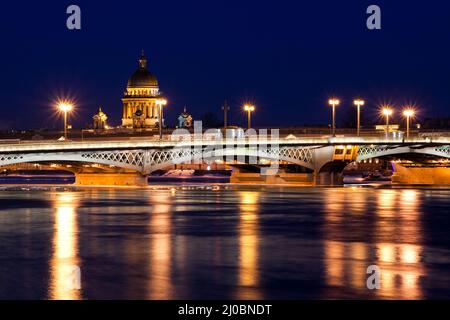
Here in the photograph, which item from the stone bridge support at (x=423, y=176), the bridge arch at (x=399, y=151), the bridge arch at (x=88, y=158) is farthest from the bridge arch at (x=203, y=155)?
the stone bridge support at (x=423, y=176)

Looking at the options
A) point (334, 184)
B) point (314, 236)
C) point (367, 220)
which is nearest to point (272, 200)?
point (367, 220)

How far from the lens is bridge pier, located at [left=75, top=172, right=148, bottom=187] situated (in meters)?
121

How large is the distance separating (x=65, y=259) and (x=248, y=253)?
6.16 meters

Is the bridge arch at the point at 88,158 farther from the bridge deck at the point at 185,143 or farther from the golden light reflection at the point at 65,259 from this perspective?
the golden light reflection at the point at 65,259

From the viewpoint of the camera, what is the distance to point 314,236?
4791cm

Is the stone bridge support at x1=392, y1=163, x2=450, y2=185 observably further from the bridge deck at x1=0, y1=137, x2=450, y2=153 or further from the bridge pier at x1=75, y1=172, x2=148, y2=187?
the bridge pier at x1=75, y1=172, x2=148, y2=187

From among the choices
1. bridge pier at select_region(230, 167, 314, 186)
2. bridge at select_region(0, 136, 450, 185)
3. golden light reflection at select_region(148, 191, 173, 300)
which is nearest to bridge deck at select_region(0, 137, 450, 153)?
bridge at select_region(0, 136, 450, 185)

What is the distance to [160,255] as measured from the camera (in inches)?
1544

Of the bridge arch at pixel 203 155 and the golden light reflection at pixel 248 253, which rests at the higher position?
the bridge arch at pixel 203 155

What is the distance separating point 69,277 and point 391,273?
934 cm

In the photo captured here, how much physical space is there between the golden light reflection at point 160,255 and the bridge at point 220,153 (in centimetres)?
3861

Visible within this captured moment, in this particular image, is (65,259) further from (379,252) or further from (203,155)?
(203,155)

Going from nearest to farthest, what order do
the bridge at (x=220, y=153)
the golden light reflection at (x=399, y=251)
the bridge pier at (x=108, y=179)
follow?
the golden light reflection at (x=399, y=251) → the bridge at (x=220, y=153) → the bridge pier at (x=108, y=179)

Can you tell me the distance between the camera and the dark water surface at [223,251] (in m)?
31.7
